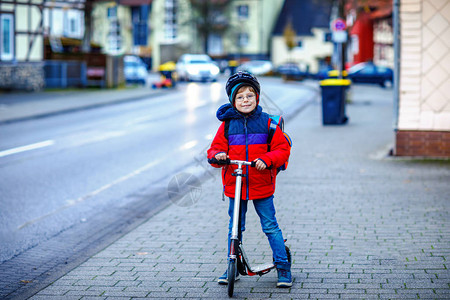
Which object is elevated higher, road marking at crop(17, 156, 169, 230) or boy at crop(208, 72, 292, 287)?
boy at crop(208, 72, 292, 287)

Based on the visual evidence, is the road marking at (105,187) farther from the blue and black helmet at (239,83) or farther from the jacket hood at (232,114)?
the blue and black helmet at (239,83)

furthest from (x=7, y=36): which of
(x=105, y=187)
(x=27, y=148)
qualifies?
(x=105, y=187)

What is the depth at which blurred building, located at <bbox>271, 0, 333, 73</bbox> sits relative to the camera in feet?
249

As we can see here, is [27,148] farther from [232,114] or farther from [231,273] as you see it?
[231,273]

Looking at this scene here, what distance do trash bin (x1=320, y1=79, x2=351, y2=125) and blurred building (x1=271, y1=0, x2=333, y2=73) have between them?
57.5 meters

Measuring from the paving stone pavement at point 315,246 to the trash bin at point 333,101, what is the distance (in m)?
7.42

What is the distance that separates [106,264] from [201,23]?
7007 centimetres

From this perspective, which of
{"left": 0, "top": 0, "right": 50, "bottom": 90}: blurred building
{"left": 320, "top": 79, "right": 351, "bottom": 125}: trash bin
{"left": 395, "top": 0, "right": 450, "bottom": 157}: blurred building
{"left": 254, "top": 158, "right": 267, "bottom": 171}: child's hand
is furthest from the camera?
{"left": 0, "top": 0, "right": 50, "bottom": 90}: blurred building

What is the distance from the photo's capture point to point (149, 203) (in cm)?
895

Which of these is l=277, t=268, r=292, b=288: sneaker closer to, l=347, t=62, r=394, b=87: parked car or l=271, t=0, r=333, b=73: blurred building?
l=347, t=62, r=394, b=87: parked car

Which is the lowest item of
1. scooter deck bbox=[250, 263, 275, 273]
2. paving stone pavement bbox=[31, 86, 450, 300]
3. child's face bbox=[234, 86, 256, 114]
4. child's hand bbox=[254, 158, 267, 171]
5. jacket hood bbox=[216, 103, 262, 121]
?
paving stone pavement bbox=[31, 86, 450, 300]

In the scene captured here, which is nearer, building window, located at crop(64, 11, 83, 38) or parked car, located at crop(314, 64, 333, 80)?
building window, located at crop(64, 11, 83, 38)

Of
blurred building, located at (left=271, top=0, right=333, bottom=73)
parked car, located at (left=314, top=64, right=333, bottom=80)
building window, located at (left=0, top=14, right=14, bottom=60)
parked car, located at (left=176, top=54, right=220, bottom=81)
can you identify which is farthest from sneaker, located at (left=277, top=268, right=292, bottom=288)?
blurred building, located at (left=271, top=0, right=333, bottom=73)

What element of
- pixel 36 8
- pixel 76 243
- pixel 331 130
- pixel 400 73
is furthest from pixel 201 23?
pixel 76 243
